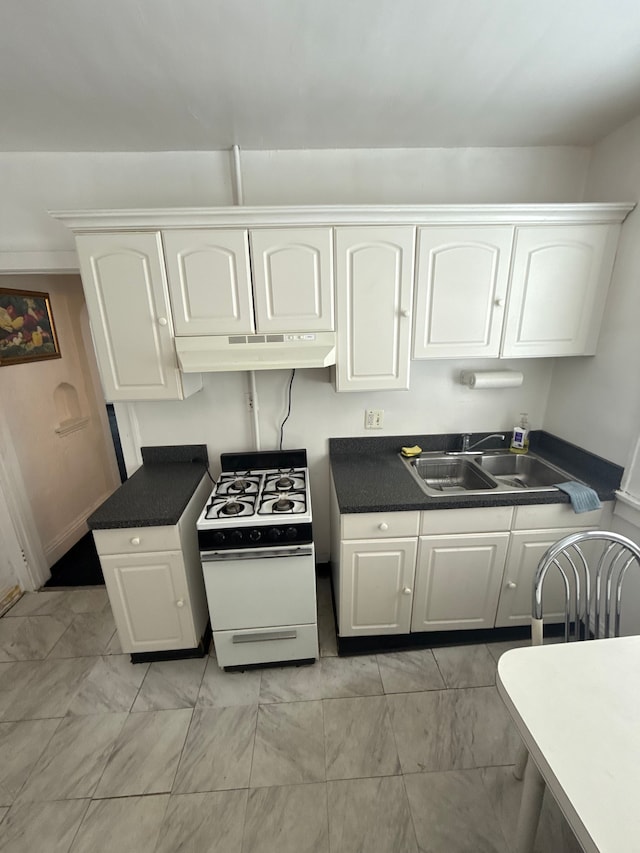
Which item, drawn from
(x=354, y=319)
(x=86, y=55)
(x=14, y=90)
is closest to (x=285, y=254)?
(x=354, y=319)

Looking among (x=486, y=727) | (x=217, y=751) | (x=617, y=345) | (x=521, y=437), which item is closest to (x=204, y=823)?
(x=217, y=751)

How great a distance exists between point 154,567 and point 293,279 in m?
1.48

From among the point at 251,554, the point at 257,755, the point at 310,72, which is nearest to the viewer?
the point at 310,72

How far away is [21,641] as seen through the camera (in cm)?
201

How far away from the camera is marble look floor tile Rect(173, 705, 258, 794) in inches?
54.4

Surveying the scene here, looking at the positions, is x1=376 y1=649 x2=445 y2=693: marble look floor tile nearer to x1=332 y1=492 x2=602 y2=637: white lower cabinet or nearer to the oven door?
x1=332 y1=492 x2=602 y2=637: white lower cabinet

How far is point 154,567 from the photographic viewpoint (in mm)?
1662

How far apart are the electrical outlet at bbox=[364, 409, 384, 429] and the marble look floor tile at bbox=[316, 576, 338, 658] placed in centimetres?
109

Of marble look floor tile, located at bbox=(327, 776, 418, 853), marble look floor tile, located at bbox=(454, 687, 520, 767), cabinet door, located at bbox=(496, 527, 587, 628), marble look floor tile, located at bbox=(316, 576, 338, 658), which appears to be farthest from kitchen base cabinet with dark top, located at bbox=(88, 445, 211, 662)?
cabinet door, located at bbox=(496, 527, 587, 628)

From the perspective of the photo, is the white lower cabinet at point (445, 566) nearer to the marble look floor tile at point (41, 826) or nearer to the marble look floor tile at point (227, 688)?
the marble look floor tile at point (227, 688)

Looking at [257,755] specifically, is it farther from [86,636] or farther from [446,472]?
[446,472]

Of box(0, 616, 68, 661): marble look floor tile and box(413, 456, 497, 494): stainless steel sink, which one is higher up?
box(413, 456, 497, 494): stainless steel sink

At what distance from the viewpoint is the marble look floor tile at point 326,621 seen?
6.27ft

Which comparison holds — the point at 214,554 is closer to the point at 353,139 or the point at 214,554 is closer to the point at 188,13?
the point at 188,13
